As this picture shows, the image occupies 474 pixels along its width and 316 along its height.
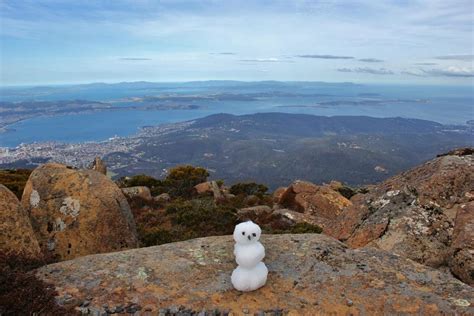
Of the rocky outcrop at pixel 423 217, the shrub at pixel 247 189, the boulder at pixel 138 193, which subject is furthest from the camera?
the shrub at pixel 247 189

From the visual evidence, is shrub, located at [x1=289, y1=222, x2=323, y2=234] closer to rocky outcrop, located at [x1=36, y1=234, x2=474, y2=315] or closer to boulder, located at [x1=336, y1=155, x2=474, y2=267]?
boulder, located at [x1=336, y1=155, x2=474, y2=267]

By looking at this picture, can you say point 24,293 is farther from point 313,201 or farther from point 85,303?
point 313,201

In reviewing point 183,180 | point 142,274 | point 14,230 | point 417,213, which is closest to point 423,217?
point 417,213

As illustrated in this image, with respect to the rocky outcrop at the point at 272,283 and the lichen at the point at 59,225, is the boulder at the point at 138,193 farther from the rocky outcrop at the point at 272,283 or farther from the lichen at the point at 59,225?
the rocky outcrop at the point at 272,283

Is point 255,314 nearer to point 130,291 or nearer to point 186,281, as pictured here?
point 186,281

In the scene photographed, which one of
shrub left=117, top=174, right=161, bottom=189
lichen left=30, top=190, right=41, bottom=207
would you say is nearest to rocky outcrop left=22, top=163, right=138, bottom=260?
lichen left=30, top=190, right=41, bottom=207

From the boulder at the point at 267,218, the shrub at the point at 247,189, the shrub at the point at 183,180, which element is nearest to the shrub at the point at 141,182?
the shrub at the point at 183,180

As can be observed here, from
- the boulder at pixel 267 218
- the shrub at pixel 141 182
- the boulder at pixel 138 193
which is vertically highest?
the boulder at pixel 138 193

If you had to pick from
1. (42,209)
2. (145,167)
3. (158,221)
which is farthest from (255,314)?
(145,167)

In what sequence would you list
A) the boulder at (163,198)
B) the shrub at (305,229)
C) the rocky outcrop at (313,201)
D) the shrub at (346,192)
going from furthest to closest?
1. the shrub at (346,192)
2. the boulder at (163,198)
3. the rocky outcrop at (313,201)
4. the shrub at (305,229)
